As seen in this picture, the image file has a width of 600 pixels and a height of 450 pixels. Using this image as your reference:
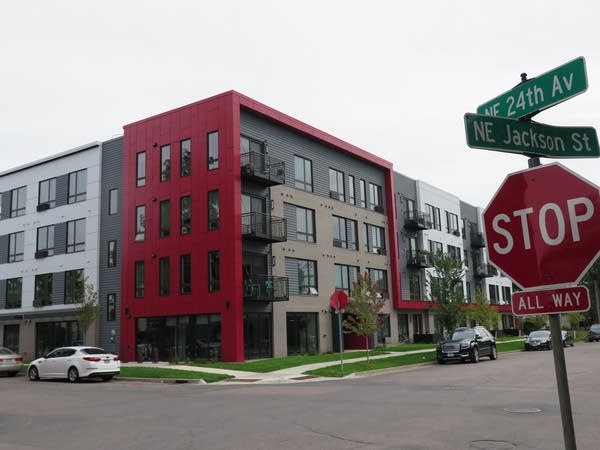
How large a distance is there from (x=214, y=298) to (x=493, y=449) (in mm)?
23808

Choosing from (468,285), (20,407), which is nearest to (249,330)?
(20,407)

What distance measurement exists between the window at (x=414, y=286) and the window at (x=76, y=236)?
24.8 metres

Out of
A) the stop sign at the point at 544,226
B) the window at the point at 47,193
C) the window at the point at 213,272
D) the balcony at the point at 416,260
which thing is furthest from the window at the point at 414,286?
the stop sign at the point at 544,226

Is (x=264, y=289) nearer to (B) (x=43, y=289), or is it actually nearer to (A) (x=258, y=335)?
(A) (x=258, y=335)

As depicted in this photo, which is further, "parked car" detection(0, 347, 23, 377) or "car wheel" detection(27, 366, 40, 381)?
"parked car" detection(0, 347, 23, 377)

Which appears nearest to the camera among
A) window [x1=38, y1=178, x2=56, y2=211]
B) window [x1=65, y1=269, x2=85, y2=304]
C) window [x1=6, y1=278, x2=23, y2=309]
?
window [x1=65, y1=269, x2=85, y2=304]

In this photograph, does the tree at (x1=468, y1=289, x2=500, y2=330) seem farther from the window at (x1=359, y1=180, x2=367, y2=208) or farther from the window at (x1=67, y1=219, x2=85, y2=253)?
the window at (x1=67, y1=219, x2=85, y2=253)

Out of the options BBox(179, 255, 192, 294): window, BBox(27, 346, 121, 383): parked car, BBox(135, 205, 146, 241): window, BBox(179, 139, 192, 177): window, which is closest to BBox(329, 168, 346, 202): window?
BBox(179, 139, 192, 177): window

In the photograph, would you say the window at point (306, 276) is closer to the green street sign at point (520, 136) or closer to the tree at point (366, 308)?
the tree at point (366, 308)

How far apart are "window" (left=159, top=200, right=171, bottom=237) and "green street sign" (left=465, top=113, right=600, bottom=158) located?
30.8m

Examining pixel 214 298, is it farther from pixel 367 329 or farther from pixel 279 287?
pixel 367 329

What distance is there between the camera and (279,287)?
32.8 m

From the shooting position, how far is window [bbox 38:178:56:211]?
40.3m

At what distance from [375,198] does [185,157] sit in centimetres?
1676
